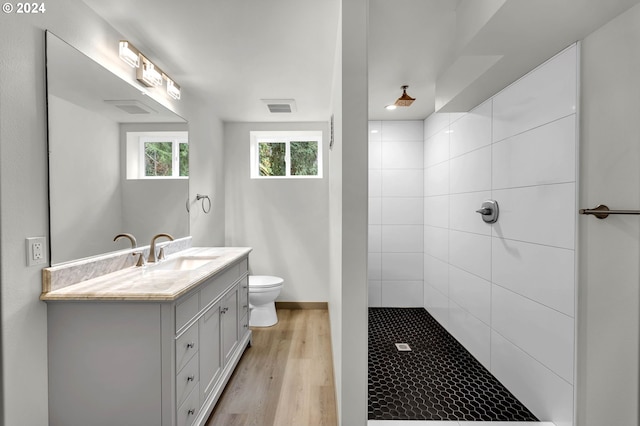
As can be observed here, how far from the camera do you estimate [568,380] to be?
1.58 m

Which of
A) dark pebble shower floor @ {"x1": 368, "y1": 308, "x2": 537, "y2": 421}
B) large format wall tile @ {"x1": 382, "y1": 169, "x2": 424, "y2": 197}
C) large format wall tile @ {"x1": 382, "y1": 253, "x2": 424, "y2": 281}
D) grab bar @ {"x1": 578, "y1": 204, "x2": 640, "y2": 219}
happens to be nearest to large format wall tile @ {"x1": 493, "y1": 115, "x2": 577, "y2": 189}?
grab bar @ {"x1": 578, "y1": 204, "x2": 640, "y2": 219}

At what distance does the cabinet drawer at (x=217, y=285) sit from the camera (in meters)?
1.83

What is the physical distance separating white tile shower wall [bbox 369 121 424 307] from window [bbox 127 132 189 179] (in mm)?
2066

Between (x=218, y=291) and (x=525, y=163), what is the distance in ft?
6.89

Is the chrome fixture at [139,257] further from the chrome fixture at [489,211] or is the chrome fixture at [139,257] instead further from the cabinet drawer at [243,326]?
the chrome fixture at [489,211]

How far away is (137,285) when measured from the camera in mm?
1571

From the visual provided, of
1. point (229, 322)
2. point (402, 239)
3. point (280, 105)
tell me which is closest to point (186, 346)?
point (229, 322)

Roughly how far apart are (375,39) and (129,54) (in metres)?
1.55

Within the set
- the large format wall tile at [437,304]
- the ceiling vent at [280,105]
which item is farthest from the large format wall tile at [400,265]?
the ceiling vent at [280,105]

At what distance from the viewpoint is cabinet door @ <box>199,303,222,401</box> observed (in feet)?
5.87

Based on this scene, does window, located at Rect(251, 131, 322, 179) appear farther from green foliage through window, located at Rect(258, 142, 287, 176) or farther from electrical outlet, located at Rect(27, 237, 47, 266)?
electrical outlet, located at Rect(27, 237, 47, 266)

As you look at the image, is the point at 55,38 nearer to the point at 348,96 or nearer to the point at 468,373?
the point at 348,96

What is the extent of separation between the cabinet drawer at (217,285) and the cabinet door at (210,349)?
7cm

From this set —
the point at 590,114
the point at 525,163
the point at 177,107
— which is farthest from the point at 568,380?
the point at 177,107
